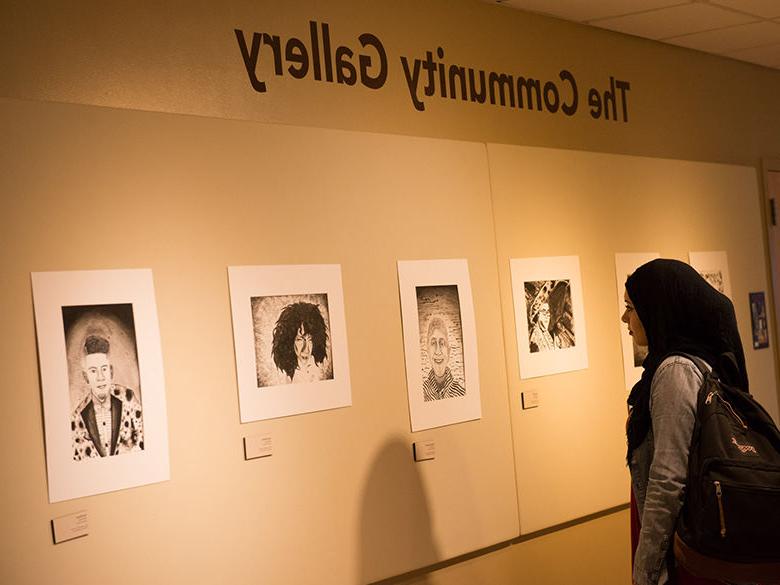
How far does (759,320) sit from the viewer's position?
23.2 feet

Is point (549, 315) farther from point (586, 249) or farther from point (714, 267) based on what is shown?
point (714, 267)

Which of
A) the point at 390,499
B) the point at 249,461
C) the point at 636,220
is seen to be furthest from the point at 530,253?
the point at 249,461

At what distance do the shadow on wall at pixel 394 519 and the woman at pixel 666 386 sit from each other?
3.84 feet

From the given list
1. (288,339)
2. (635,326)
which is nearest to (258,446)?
(288,339)

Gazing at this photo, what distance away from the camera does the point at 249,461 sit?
3873 millimetres

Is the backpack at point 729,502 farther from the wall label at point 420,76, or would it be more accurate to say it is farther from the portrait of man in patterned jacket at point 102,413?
the wall label at point 420,76

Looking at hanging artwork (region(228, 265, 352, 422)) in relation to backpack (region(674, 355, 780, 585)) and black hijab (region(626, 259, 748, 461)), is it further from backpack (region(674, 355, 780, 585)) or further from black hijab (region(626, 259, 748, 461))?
backpack (region(674, 355, 780, 585))

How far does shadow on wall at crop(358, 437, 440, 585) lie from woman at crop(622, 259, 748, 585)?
117cm

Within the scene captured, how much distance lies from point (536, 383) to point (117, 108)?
280 centimetres

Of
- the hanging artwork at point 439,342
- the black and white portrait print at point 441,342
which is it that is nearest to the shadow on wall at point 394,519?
the hanging artwork at point 439,342

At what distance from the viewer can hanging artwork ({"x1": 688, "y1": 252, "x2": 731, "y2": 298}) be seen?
651 centimetres

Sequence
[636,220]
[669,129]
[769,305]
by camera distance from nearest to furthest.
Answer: [636,220]
[669,129]
[769,305]

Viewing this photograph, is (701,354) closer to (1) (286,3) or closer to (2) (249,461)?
(2) (249,461)

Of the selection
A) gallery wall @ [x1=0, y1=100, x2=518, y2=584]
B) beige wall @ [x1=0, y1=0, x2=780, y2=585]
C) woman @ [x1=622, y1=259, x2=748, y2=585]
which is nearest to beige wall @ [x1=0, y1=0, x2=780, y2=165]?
beige wall @ [x1=0, y1=0, x2=780, y2=585]
